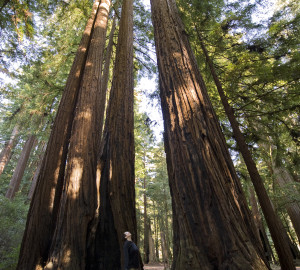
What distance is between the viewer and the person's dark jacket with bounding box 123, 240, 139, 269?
3.35m

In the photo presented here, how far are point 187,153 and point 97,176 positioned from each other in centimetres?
267

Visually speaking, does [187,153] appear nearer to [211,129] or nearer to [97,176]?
[211,129]

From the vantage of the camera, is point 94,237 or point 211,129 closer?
point 211,129

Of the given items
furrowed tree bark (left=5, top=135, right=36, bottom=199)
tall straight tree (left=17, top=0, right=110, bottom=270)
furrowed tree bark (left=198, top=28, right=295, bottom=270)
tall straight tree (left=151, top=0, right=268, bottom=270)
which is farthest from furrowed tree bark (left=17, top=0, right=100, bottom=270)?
furrowed tree bark (left=5, top=135, right=36, bottom=199)

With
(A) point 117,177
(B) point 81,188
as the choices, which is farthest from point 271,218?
(B) point 81,188

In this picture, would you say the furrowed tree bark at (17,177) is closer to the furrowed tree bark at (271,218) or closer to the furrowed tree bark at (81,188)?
the furrowed tree bark at (81,188)

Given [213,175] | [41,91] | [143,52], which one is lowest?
[213,175]

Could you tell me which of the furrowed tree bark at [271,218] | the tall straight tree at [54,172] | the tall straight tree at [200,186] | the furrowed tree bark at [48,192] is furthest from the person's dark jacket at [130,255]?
the furrowed tree bark at [271,218]

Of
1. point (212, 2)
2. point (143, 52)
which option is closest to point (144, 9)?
point (143, 52)

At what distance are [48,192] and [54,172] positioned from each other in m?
0.48

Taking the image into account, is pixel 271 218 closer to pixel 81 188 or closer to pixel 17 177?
pixel 81 188

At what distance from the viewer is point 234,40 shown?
727 centimetres

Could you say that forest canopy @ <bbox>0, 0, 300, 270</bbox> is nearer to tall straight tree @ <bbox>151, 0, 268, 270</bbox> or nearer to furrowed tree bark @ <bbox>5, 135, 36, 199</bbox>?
tall straight tree @ <bbox>151, 0, 268, 270</bbox>

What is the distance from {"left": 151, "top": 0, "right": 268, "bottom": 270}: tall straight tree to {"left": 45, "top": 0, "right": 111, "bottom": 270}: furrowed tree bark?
89.0 inches
